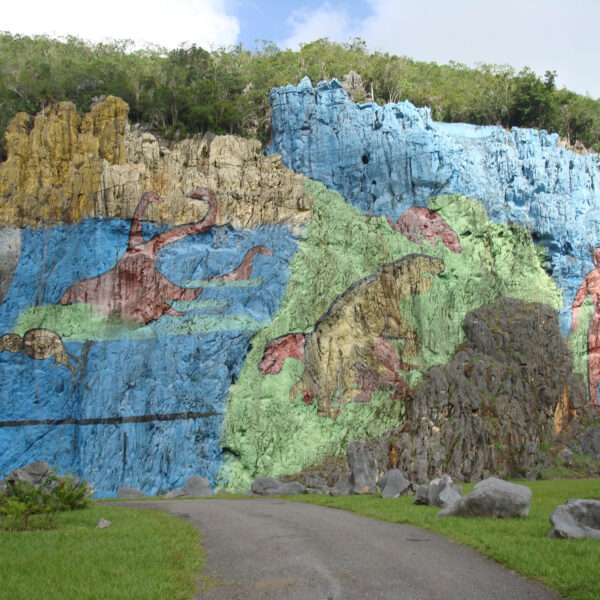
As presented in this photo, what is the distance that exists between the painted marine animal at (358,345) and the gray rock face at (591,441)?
260 inches

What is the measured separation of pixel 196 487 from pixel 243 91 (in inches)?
891

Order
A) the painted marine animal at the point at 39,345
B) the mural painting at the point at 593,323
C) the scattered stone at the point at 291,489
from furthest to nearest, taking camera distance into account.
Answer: the mural painting at the point at 593,323, the painted marine animal at the point at 39,345, the scattered stone at the point at 291,489

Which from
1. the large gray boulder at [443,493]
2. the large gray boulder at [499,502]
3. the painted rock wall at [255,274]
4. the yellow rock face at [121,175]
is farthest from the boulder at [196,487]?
the large gray boulder at [499,502]

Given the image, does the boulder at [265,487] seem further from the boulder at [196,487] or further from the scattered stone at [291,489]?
the boulder at [196,487]

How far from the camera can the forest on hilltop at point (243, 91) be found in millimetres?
30500

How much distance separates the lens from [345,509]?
1225 cm

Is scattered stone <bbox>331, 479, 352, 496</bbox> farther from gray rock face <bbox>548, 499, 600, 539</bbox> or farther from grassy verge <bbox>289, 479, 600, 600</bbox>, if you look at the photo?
gray rock face <bbox>548, 499, 600, 539</bbox>

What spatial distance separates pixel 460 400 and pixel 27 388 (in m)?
14.3

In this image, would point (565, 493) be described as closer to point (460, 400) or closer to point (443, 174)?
point (460, 400)

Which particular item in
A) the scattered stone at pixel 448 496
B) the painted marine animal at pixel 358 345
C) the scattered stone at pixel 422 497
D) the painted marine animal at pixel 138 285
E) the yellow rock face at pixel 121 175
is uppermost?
the yellow rock face at pixel 121 175

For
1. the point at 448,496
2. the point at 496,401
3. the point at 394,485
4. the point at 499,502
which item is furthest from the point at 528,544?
the point at 496,401

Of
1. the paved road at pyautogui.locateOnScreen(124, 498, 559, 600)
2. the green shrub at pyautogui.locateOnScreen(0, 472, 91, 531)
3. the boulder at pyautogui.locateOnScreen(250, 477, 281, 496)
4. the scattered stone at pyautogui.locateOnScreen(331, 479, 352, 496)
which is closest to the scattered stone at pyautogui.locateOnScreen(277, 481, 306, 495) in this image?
the boulder at pyautogui.locateOnScreen(250, 477, 281, 496)

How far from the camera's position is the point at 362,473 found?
16094 millimetres

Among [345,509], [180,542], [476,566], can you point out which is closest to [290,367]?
[345,509]
